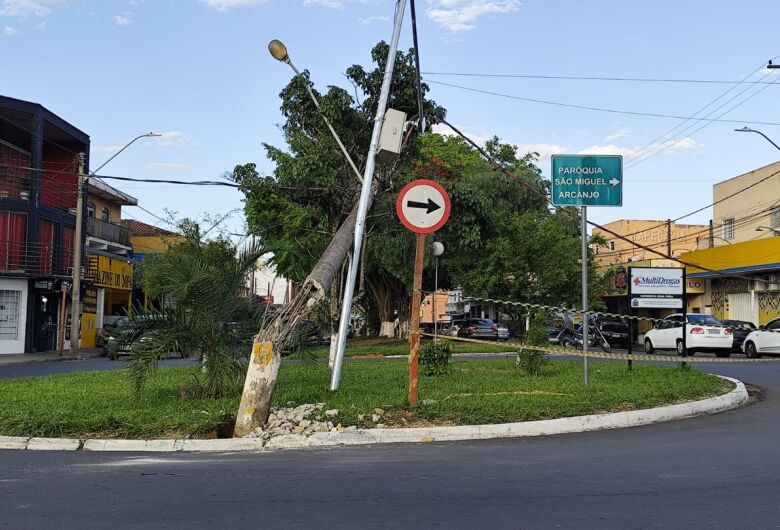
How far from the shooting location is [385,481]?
235 inches

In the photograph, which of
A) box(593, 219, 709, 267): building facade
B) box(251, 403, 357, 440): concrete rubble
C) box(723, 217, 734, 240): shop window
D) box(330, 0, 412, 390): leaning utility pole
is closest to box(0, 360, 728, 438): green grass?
box(251, 403, 357, 440): concrete rubble

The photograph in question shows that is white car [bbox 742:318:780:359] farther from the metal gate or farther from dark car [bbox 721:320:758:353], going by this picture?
the metal gate

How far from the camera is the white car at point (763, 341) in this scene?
24.7 metres

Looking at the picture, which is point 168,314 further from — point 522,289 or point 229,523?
point 522,289

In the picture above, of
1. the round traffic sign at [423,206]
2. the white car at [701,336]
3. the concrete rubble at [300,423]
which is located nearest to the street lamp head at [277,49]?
the round traffic sign at [423,206]

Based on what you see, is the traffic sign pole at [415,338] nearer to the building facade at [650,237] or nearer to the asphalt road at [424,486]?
the asphalt road at [424,486]

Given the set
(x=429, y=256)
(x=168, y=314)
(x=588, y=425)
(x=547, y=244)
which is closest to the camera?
(x=588, y=425)

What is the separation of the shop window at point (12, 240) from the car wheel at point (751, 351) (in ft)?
92.2

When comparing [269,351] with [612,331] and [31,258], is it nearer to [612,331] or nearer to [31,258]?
[31,258]

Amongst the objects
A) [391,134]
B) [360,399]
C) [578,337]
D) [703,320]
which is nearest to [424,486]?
[360,399]

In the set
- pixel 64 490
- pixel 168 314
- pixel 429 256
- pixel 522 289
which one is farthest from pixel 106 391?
pixel 522 289

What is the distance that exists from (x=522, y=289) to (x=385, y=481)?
→ 2760cm

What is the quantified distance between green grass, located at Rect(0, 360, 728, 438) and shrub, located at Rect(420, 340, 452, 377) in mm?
248

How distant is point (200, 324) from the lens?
10312 millimetres
